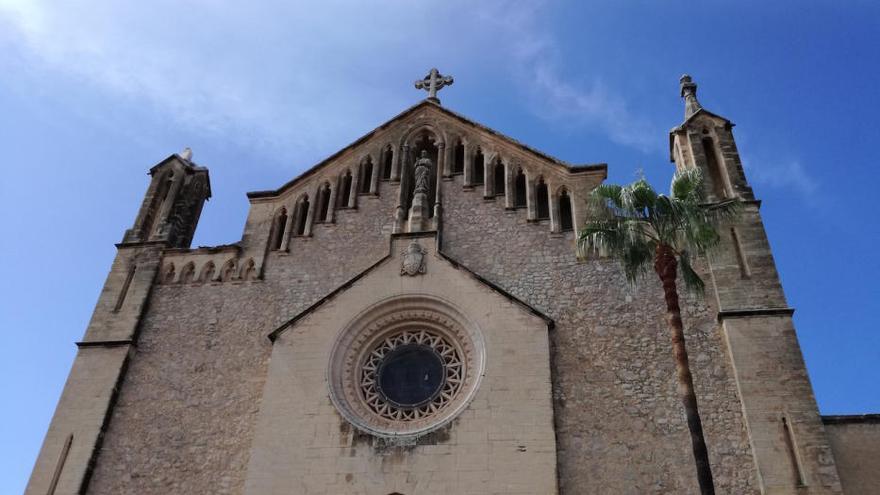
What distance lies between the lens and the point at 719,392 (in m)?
15.1

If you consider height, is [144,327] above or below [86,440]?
above

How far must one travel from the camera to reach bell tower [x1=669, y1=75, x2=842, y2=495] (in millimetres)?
13711

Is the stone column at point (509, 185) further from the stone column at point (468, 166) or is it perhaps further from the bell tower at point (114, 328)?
the bell tower at point (114, 328)

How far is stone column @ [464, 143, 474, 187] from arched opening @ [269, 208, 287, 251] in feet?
17.3

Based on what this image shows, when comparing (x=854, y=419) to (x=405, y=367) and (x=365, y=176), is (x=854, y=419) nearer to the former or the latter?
(x=405, y=367)

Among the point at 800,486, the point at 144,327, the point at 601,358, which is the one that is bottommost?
the point at 800,486

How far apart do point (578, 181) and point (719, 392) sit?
22.2ft

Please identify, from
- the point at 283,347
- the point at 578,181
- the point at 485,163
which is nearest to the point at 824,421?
the point at 578,181

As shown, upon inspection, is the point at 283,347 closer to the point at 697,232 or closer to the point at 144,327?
the point at 144,327

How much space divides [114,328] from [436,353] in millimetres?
8469

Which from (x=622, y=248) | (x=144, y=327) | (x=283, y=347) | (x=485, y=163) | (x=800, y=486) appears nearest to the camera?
(x=800, y=486)

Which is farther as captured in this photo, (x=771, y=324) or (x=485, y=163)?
(x=485, y=163)

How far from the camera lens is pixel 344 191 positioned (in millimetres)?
20984

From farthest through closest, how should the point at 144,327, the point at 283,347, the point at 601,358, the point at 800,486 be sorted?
the point at 144,327
the point at 283,347
the point at 601,358
the point at 800,486
